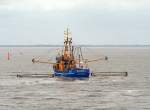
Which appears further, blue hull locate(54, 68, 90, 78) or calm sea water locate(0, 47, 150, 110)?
blue hull locate(54, 68, 90, 78)

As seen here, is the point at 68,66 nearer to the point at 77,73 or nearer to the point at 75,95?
the point at 77,73

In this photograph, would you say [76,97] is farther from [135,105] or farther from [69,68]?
[69,68]

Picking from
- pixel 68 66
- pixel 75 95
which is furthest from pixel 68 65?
pixel 75 95

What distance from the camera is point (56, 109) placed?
69250 mm

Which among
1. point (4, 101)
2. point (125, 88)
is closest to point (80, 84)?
point (125, 88)

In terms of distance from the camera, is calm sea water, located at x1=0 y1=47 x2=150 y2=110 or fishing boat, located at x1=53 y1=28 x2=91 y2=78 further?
fishing boat, located at x1=53 y1=28 x2=91 y2=78

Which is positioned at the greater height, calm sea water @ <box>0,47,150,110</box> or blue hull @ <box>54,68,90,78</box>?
blue hull @ <box>54,68,90,78</box>

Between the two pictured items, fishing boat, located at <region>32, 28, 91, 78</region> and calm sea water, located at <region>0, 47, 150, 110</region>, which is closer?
calm sea water, located at <region>0, 47, 150, 110</region>

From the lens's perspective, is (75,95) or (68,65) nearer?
(75,95)

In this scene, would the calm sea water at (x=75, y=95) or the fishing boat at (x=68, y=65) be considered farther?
the fishing boat at (x=68, y=65)

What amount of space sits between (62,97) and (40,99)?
14.2ft

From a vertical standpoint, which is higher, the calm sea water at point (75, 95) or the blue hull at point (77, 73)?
the blue hull at point (77, 73)

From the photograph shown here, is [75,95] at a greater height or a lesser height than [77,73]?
lesser

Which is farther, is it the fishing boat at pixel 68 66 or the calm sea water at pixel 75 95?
the fishing boat at pixel 68 66
